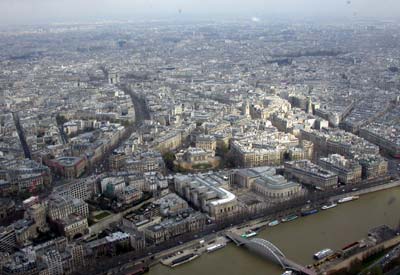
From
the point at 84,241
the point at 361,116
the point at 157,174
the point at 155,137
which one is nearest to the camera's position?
the point at 84,241

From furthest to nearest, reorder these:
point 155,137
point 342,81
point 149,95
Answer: point 342,81 → point 149,95 → point 155,137

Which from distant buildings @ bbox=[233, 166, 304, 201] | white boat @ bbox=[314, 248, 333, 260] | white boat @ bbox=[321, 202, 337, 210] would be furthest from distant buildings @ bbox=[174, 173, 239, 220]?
white boat @ bbox=[314, 248, 333, 260]

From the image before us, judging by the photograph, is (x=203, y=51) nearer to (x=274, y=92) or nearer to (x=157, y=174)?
(x=274, y=92)

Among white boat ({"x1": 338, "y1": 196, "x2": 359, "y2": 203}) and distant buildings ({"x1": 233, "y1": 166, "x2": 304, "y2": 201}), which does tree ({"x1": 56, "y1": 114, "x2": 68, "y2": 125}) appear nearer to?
distant buildings ({"x1": 233, "y1": 166, "x2": 304, "y2": 201})

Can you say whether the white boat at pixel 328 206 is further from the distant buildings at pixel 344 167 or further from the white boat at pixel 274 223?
the distant buildings at pixel 344 167

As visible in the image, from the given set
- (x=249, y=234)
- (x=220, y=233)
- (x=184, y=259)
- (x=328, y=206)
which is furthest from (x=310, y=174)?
(x=184, y=259)

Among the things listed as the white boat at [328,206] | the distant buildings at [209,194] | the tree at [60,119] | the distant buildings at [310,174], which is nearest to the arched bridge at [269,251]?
the distant buildings at [209,194]

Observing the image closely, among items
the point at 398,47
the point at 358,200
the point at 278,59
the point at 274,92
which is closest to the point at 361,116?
the point at 274,92
